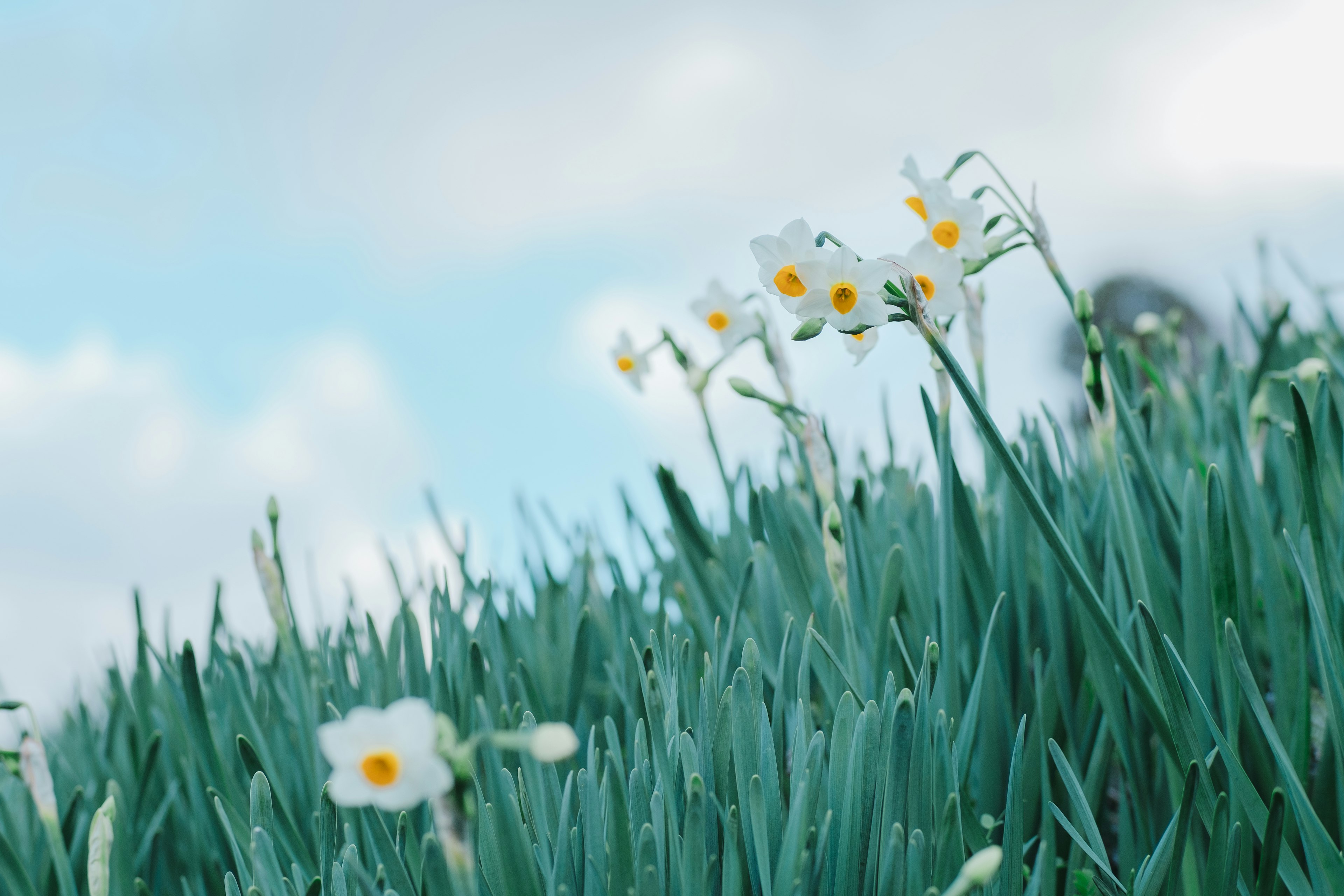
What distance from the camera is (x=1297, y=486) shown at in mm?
1345

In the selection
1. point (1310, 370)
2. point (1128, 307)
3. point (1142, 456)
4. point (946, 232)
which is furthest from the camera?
point (1128, 307)

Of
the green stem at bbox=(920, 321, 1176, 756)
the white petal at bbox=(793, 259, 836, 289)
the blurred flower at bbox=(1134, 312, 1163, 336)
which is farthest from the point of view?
the blurred flower at bbox=(1134, 312, 1163, 336)

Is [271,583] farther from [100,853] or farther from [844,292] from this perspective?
[844,292]

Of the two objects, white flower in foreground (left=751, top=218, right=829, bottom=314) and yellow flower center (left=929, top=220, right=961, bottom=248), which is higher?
yellow flower center (left=929, top=220, right=961, bottom=248)

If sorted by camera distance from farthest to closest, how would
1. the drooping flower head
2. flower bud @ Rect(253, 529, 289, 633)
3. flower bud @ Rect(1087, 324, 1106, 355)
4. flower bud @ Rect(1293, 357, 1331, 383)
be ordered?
flower bud @ Rect(1293, 357, 1331, 383) → flower bud @ Rect(253, 529, 289, 633) → the drooping flower head → flower bud @ Rect(1087, 324, 1106, 355)

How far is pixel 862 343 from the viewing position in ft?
3.48

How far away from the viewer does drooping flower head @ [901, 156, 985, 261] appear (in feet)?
3.40

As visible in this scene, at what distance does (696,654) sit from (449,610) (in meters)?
0.37

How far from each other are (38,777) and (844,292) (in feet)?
3.24

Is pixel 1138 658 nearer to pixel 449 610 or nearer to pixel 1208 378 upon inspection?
pixel 449 610

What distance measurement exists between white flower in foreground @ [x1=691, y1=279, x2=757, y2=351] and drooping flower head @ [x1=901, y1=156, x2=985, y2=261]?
562 mm

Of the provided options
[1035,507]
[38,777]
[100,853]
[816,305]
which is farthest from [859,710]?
[38,777]

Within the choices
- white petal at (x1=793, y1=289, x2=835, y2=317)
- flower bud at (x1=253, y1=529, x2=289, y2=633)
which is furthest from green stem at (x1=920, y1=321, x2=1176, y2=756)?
flower bud at (x1=253, y1=529, x2=289, y2=633)

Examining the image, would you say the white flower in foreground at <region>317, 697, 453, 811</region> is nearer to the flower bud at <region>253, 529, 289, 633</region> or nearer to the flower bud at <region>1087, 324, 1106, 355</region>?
the flower bud at <region>1087, 324, 1106, 355</region>
